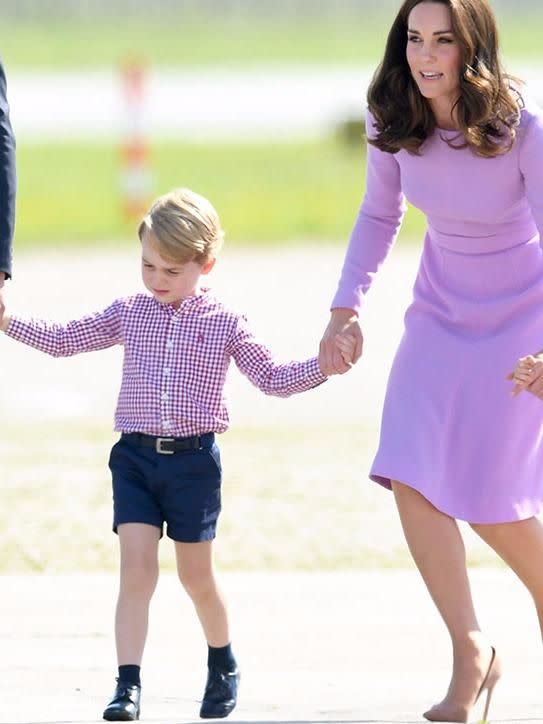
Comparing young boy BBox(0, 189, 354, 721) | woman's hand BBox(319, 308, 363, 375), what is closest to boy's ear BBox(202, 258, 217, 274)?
young boy BBox(0, 189, 354, 721)

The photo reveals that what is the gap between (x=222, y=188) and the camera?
21.2 metres

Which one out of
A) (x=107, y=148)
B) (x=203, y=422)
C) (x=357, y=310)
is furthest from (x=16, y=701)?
(x=107, y=148)

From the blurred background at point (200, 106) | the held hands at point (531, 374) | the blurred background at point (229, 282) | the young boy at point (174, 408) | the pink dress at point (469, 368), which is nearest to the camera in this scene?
the held hands at point (531, 374)

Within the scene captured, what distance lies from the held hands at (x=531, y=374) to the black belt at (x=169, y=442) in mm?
822

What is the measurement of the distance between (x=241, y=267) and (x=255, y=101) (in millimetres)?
23786

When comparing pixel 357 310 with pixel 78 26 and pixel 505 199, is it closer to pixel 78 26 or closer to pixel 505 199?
pixel 505 199

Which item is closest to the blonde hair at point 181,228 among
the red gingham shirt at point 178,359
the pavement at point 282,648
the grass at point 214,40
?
the red gingham shirt at point 178,359

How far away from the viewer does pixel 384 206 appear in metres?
4.84

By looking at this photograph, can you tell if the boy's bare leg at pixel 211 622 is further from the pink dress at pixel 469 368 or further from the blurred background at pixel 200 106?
the blurred background at pixel 200 106

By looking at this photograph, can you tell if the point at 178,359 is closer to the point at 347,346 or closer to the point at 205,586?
the point at 347,346

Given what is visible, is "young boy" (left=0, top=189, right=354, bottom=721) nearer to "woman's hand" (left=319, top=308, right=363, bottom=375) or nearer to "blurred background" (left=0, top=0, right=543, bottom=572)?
"woman's hand" (left=319, top=308, right=363, bottom=375)

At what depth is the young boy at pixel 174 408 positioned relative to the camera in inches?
186

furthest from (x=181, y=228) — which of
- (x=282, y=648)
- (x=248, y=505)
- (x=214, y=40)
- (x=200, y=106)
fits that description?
(x=214, y=40)

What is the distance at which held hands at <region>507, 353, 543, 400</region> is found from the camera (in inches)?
173
